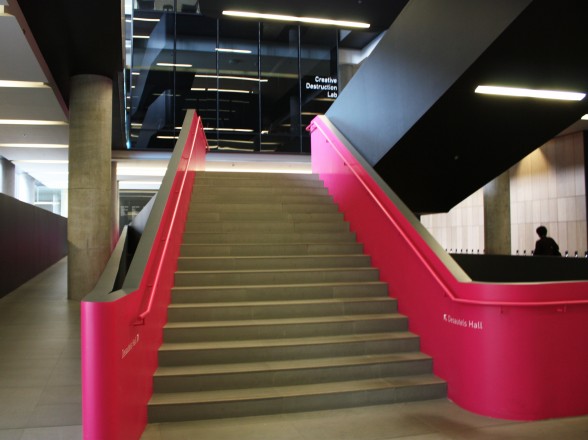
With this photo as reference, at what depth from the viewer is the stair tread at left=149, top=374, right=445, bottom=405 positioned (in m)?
4.07

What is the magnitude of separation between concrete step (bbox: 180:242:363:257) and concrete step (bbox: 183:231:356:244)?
233 mm

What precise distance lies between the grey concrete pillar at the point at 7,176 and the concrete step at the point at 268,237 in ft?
43.9

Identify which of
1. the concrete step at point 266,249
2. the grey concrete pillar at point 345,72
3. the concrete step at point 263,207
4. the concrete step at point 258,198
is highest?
the grey concrete pillar at point 345,72

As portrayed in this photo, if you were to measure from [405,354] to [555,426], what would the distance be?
1391mm

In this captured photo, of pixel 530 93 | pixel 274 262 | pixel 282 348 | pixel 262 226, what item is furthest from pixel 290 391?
pixel 530 93

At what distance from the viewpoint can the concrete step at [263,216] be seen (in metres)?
7.18

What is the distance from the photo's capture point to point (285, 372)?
443 centimetres

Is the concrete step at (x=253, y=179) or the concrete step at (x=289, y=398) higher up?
the concrete step at (x=253, y=179)

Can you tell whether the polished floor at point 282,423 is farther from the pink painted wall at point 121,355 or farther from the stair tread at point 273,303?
the stair tread at point 273,303

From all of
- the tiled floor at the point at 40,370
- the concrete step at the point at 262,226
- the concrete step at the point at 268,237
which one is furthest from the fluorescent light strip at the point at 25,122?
the concrete step at the point at 268,237

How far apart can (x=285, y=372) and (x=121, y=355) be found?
161cm

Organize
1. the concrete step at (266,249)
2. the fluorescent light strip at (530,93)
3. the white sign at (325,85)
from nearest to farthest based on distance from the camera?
the fluorescent light strip at (530,93) → the concrete step at (266,249) → the white sign at (325,85)

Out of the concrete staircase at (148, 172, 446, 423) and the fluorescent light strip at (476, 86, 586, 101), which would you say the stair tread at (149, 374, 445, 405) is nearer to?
the concrete staircase at (148, 172, 446, 423)

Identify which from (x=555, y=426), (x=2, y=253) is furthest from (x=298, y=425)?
(x=2, y=253)
